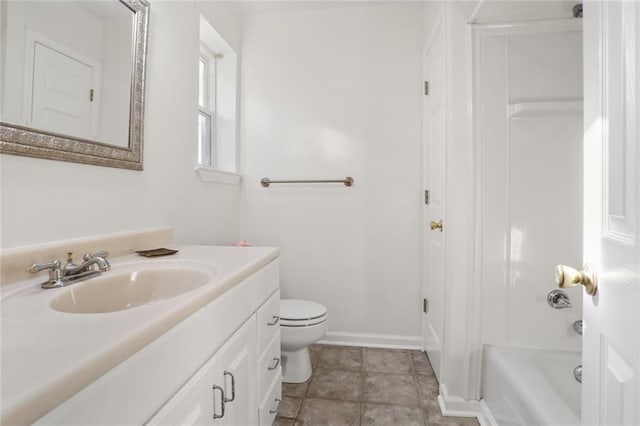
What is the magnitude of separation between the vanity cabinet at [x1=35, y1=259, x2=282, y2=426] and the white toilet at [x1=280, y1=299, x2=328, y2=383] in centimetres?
29

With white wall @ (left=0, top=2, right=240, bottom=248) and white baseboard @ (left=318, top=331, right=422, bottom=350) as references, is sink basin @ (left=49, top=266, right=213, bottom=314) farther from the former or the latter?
white baseboard @ (left=318, top=331, right=422, bottom=350)

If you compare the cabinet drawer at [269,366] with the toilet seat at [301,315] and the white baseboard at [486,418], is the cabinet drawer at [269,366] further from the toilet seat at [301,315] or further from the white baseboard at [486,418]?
the white baseboard at [486,418]

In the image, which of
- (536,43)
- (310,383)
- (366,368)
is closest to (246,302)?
(310,383)

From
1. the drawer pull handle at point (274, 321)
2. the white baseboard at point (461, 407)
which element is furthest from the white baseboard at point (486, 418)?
the drawer pull handle at point (274, 321)

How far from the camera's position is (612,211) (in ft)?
1.73

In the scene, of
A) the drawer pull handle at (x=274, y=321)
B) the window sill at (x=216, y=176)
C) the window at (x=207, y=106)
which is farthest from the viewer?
the window at (x=207, y=106)

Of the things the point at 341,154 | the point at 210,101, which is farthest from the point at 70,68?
the point at 341,154

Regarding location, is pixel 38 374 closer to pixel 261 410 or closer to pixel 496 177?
pixel 261 410

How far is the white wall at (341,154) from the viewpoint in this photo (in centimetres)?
210

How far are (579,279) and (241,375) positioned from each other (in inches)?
36.8

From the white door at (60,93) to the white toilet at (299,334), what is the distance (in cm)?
124

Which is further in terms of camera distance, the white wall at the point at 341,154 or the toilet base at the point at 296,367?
the white wall at the point at 341,154

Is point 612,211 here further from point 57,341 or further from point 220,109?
point 220,109

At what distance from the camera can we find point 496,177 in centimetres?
147
